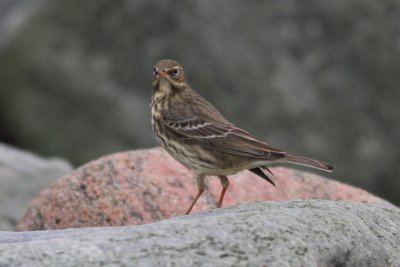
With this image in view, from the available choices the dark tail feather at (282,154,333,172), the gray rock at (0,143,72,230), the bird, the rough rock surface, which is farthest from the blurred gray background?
the dark tail feather at (282,154,333,172)

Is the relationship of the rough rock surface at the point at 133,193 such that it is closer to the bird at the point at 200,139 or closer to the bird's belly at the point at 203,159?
the bird at the point at 200,139

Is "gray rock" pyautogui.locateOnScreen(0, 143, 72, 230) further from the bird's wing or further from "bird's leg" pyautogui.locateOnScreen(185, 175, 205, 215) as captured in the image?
"bird's leg" pyautogui.locateOnScreen(185, 175, 205, 215)

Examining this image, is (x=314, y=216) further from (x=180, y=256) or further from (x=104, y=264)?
(x=104, y=264)

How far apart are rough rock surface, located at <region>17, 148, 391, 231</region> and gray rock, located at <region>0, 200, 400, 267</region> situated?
2087 millimetres

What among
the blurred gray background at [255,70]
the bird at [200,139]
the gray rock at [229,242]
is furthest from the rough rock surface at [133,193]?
the blurred gray background at [255,70]

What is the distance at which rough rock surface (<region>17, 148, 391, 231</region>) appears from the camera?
732cm

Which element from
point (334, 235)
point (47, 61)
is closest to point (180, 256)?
point (334, 235)

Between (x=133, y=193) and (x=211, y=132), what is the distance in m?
0.76

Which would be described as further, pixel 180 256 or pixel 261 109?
pixel 261 109

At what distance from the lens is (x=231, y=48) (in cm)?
1196

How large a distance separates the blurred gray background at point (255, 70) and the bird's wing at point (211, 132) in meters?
4.16

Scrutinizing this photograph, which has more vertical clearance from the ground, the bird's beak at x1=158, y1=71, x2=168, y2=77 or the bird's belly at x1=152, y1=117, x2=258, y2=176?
the bird's beak at x1=158, y1=71, x2=168, y2=77

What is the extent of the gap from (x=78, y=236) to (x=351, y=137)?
7516 millimetres

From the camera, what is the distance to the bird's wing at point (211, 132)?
23.4 feet
